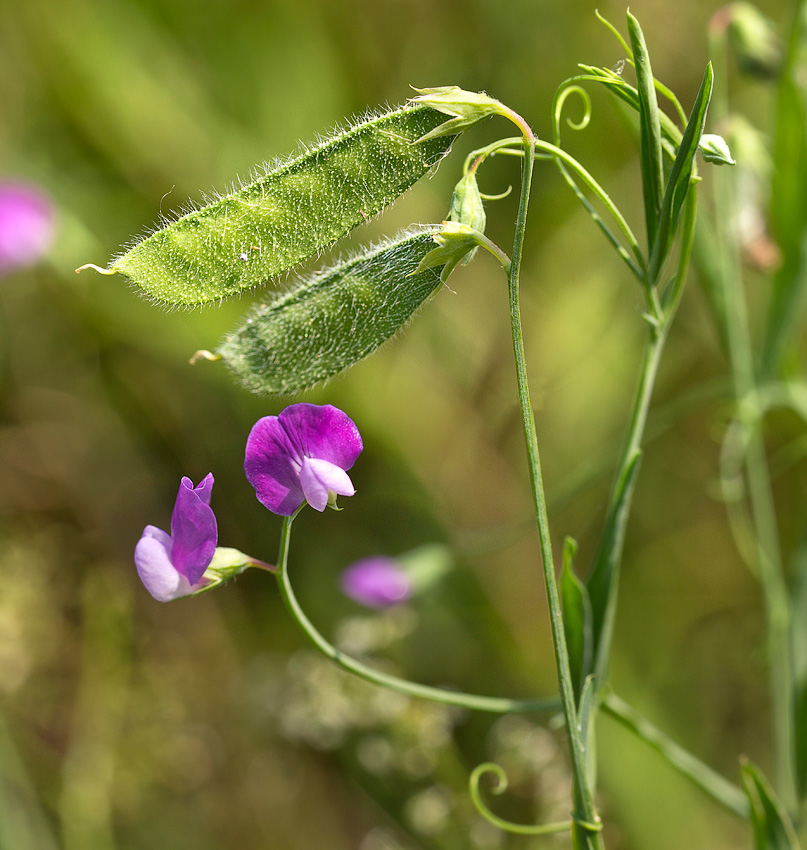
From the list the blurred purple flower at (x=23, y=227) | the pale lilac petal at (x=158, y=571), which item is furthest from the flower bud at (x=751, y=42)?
the blurred purple flower at (x=23, y=227)

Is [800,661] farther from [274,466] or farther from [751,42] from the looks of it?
[751,42]

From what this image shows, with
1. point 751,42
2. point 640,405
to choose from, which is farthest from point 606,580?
point 751,42

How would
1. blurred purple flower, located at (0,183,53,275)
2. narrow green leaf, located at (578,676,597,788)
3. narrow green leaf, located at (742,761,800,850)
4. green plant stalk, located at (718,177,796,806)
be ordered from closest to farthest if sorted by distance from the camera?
narrow green leaf, located at (578,676,597,788)
narrow green leaf, located at (742,761,800,850)
green plant stalk, located at (718,177,796,806)
blurred purple flower, located at (0,183,53,275)

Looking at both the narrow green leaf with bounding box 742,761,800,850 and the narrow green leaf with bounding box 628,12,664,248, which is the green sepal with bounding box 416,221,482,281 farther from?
the narrow green leaf with bounding box 742,761,800,850

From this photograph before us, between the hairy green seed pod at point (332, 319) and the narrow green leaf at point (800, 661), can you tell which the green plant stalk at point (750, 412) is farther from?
the hairy green seed pod at point (332, 319)

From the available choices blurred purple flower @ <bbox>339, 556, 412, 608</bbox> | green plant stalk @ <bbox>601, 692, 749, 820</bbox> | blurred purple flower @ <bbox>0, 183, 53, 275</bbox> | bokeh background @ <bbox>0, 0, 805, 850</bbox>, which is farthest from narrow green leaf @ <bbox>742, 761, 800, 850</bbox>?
blurred purple flower @ <bbox>0, 183, 53, 275</bbox>

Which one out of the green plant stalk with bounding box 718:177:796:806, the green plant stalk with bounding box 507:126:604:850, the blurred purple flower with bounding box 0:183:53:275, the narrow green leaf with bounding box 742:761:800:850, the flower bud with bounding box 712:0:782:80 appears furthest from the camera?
the blurred purple flower with bounding box 0:183:53:275
